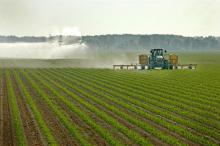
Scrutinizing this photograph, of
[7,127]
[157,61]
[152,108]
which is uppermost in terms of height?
[157,61]

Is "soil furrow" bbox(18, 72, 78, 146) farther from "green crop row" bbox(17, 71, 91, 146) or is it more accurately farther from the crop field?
"green crop row" bbox(17, 71, 91, 146)

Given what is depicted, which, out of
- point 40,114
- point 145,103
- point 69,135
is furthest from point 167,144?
point 145,103

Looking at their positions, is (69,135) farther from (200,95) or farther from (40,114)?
(200,95)

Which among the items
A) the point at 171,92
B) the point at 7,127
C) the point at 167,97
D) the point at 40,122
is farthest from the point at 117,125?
the point at 171,92

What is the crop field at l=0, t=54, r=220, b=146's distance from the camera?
54.4ft

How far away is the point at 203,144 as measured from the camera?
15617 mm

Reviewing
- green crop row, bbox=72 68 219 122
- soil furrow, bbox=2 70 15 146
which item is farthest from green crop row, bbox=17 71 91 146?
green crop row, bbox=72 68 219 122

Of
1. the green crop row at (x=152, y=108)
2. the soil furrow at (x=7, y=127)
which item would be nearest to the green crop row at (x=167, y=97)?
the green crop row at (x=152, y=108)

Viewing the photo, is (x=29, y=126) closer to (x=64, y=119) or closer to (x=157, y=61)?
(x=64, y=119)

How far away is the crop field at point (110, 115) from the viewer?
16594 mm

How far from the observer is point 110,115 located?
71.7ft

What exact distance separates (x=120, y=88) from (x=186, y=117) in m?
14.2

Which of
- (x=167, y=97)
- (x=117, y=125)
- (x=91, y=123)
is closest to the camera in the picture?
(x=117, y=125)

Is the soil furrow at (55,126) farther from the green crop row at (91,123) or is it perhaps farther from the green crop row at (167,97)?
the green crop row at (167,97)
